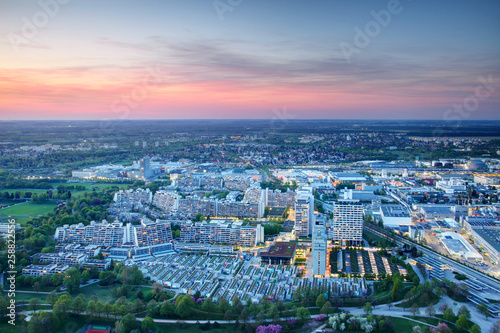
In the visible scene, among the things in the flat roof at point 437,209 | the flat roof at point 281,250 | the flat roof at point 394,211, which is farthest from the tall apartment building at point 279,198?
the flat roof at point 281,250

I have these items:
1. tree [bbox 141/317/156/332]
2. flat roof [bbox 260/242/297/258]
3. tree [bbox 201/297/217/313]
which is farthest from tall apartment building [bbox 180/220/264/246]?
tree [bbox 141/317/156/332]

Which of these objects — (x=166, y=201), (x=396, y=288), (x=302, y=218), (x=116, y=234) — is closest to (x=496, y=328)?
(x=396, y=288)

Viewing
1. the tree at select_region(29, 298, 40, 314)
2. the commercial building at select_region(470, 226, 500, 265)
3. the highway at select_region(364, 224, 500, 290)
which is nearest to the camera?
the tree at select_region(29, 298, 40, 314)

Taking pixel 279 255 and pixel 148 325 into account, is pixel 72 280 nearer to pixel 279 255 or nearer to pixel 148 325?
pixel 148 325

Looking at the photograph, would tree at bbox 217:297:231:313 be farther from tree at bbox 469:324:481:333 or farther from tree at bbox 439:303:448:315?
tree at bbox 469:324:481:333

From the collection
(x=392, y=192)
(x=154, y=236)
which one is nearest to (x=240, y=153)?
(x=392, y=192)

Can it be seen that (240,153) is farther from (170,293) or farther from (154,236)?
(170,293)
